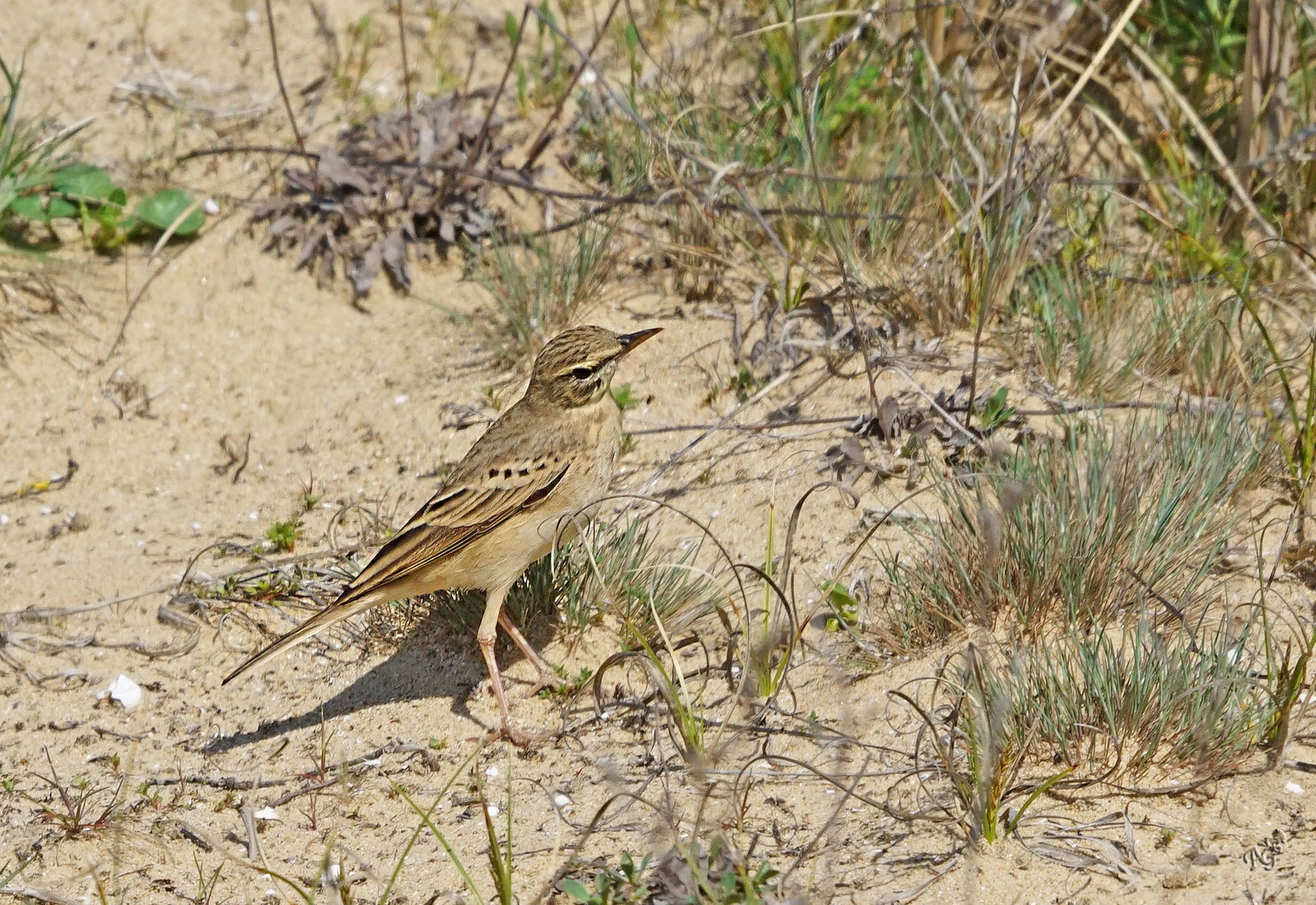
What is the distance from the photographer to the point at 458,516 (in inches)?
210

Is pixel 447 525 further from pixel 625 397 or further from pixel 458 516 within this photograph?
pixel 625 397

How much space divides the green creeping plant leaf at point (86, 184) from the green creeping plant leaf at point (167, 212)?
5.2 inches

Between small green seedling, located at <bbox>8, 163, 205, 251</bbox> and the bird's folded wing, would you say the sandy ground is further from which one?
the bird's folded wing

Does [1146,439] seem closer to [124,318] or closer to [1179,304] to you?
[1179,304]

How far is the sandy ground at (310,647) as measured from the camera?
4.19 metres

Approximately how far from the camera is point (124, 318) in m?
7.57

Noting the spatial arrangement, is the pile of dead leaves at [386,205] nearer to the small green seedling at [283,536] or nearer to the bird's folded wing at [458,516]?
the small green seedling at [283,536]

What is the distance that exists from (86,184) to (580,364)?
3699 mm

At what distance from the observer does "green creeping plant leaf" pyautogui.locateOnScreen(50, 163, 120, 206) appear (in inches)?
299

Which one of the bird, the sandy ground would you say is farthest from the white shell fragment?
the bird

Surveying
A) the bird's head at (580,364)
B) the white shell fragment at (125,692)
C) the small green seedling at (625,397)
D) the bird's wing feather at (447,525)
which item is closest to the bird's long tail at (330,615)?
the bird's wing feather at (447,525)

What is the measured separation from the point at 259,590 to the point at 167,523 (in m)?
0.92

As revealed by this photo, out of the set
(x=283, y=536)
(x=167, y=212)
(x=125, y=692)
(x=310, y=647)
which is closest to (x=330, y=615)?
(x=310, y=647)

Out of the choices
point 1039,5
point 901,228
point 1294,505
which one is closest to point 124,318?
point 901,228
